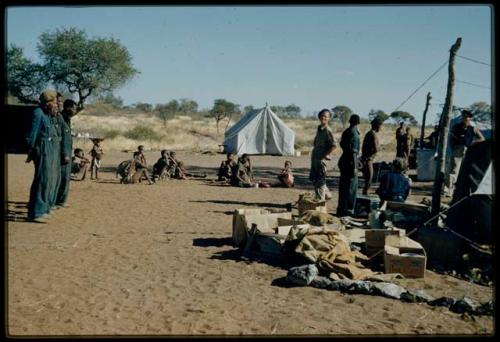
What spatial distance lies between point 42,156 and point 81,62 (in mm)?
19658

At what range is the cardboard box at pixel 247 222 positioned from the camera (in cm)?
682

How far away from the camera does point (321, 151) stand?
8.92 m

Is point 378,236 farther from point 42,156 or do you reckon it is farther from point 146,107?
point 146,107

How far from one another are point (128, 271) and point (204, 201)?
5357mm

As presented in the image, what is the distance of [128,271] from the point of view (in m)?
5.66

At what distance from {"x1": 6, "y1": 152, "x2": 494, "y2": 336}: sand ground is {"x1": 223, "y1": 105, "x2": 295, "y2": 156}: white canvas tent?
1632 cm

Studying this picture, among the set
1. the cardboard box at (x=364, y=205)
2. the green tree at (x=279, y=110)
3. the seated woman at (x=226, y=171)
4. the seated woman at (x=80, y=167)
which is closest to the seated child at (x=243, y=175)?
the seated woman at (x=226, y=171)

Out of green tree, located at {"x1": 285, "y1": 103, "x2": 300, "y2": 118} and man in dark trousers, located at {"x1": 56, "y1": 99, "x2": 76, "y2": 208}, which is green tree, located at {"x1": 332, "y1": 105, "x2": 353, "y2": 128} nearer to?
green tree, located at {"x1": 285, "y1": 103, "x2": 300, "y2": 118}

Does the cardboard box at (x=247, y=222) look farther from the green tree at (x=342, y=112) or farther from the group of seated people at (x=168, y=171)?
the green tree at (x=342, y=112)

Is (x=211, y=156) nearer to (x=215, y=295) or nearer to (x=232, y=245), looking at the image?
(x=232, y=245)

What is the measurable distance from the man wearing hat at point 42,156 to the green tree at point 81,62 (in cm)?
1828

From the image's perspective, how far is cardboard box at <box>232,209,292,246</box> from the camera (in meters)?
6.82

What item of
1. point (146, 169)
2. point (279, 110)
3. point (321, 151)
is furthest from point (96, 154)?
point (279, 110)

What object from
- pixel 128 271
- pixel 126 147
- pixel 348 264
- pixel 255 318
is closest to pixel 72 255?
pixel 128 271
